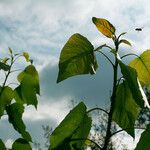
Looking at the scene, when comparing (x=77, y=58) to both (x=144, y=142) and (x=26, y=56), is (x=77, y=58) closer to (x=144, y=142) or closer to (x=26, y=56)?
(x=144, y=142)

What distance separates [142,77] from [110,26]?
1.06ft

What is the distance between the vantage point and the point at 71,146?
8.08 feet

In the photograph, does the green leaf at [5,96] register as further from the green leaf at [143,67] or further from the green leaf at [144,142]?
the green leaf at [144,142]

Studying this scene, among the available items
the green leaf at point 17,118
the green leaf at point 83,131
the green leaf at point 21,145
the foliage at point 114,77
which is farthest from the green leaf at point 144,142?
the green leaf at point 17,118

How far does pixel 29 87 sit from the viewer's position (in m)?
3.68

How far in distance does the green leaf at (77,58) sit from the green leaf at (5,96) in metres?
1.15

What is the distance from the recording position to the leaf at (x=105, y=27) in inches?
109

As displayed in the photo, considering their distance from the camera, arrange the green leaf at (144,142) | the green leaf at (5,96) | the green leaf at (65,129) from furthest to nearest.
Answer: the green leaf at (5,96) < the green leaf at (65,129) < the green leaf at (144,142)

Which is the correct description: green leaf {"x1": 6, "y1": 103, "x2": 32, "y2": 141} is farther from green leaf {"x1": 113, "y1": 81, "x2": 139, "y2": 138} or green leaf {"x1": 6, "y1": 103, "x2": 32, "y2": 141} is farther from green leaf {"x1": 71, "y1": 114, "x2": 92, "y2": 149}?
green leaf {"x1": 113, "y1": 81, "x2": 139, "y2": 138}

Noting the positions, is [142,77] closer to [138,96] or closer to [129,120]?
[129,120]

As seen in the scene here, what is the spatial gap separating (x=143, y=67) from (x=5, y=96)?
1.35m

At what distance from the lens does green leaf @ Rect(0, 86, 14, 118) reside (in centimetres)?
371

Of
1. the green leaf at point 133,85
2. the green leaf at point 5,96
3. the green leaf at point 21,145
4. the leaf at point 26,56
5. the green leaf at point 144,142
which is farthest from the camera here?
the leaf at point 26,56

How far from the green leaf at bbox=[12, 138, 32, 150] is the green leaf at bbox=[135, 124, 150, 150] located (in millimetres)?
797
